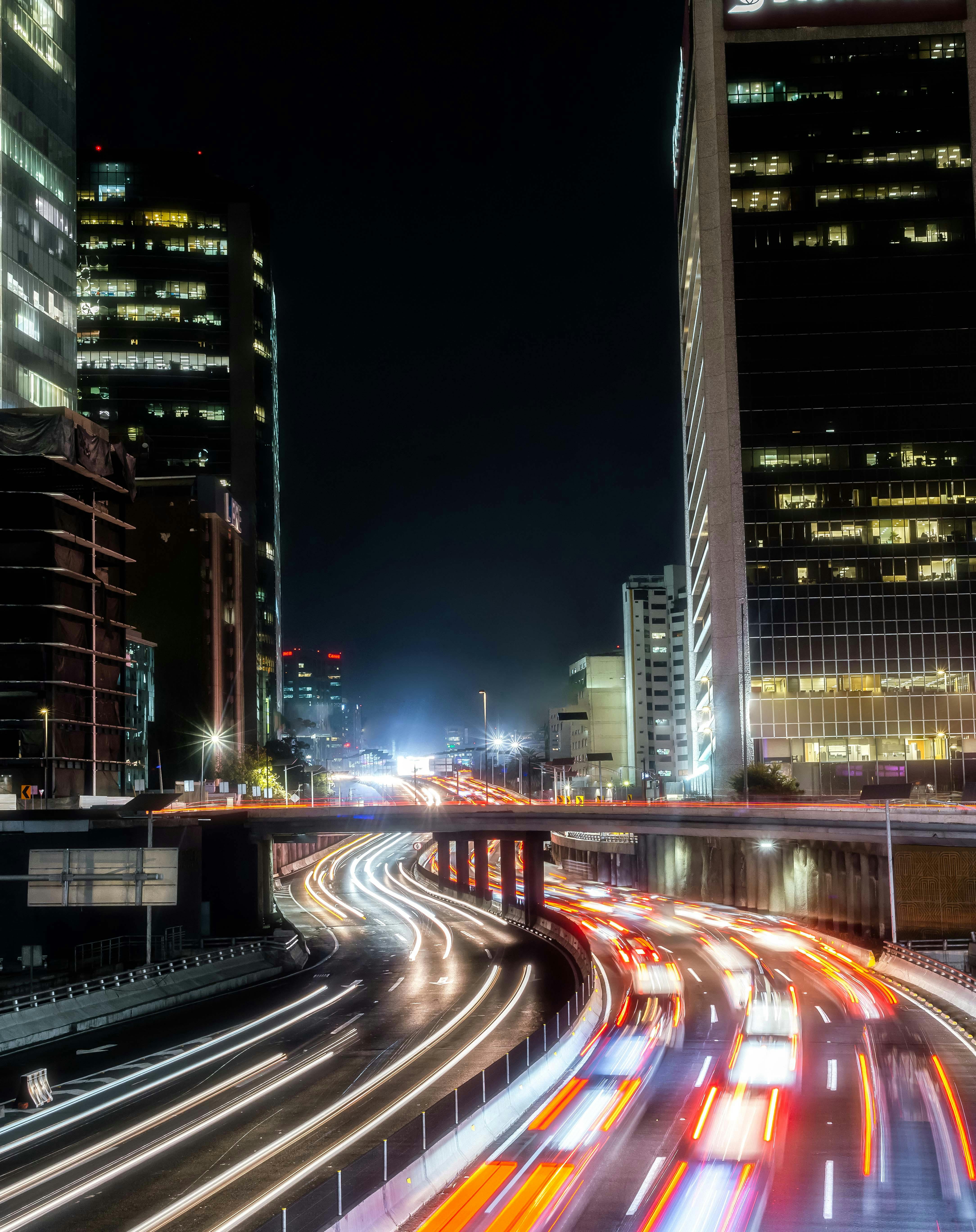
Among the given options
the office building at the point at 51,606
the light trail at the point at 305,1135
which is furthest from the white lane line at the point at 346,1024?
the office building at the point at 51,606

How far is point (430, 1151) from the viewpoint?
30672 mm

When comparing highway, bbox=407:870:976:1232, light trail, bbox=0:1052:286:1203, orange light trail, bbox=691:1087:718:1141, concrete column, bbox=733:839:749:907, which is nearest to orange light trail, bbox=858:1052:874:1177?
highway, bbox=407:870:976:1232

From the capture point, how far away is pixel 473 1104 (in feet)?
116

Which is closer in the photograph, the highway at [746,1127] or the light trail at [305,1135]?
the highway at [746,1127]

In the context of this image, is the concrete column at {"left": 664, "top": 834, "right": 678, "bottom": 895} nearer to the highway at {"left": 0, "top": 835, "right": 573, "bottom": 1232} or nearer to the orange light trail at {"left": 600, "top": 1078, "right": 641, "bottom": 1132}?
the highway at {"left": 0, "top": 835, "right": 573, "bottom": 1232}

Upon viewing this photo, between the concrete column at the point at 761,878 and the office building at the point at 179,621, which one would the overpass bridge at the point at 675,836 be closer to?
the concrete column at the point at 761,878

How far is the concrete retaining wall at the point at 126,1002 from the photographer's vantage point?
188 feet

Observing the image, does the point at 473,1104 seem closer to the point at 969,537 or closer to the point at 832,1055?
the point at 832,1055

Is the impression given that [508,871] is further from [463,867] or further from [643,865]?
[643,865]

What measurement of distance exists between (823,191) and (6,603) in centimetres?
10848

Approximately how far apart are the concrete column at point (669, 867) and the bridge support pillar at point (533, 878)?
33989mm

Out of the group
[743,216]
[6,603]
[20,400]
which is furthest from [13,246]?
[743,216]

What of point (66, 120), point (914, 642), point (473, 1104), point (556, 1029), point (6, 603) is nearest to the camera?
point (473, 1104)

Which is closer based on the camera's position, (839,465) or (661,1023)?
(661,1023)
